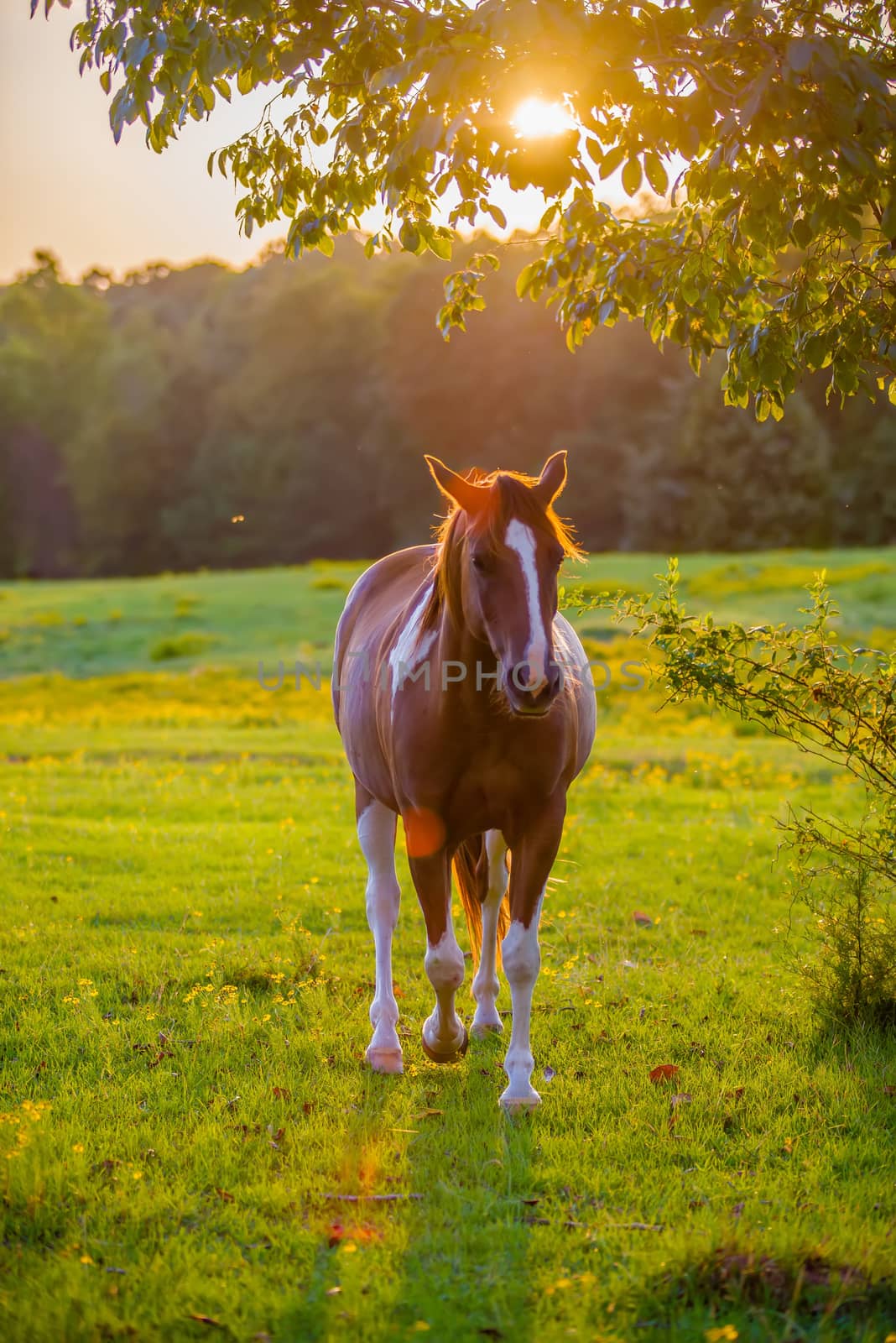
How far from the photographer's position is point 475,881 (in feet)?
19.3

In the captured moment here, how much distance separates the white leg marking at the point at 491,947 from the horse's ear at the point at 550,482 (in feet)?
6.46

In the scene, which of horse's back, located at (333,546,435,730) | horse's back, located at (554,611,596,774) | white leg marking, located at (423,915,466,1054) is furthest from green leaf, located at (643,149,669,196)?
white leg marking, located at (423,915,466,1054)

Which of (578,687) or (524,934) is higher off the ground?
(578,687)

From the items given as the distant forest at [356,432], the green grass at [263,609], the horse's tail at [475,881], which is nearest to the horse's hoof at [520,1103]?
the horse's tail at [475,881]

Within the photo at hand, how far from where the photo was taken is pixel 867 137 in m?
3.90

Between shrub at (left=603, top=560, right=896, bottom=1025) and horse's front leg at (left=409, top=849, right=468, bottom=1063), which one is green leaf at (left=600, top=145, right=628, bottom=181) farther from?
horse's front leg at (left=409, top=849, right=468, bottom=1063)

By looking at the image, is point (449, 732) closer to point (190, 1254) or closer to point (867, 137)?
point (190, 1254)

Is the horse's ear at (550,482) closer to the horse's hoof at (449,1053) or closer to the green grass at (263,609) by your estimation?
the horse's hoof at (449,1053)

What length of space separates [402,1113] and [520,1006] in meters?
0.66

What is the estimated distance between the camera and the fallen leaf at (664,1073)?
4961 mm

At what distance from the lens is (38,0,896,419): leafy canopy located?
12.9ft

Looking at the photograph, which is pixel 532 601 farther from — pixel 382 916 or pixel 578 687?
pixel 382 916

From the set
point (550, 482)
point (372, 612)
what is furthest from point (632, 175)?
point (372, 612)

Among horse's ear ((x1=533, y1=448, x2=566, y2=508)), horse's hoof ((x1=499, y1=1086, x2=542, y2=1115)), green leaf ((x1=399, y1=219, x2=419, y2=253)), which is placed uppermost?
green leaf ((x1=399, y1=219, x2=419, y2=253))
